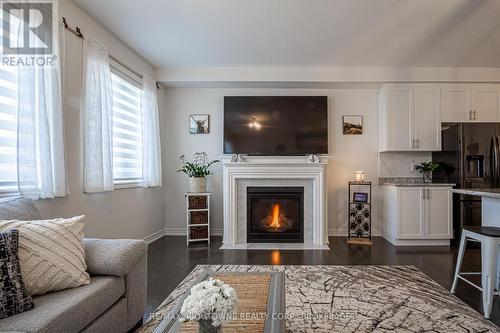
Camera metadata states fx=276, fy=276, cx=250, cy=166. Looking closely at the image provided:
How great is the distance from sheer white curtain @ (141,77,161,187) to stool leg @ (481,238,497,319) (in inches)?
151

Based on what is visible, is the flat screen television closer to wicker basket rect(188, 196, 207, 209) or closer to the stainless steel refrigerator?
wicker basket rect(188, 196, 207, 209)

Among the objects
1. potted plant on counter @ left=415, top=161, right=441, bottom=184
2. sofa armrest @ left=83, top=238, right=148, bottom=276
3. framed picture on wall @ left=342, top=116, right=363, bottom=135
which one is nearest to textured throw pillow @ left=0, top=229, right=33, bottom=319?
sofa armrest @ left=83, top=238, right=148, bottom=276

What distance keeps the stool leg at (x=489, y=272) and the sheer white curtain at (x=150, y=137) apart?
3.84 metres

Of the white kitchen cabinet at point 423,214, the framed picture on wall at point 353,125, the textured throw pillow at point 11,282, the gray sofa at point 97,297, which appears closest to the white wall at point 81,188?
the gray sofa at point 97,297

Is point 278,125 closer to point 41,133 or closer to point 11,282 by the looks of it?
point 41,133

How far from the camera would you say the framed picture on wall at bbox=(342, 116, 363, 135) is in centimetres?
468

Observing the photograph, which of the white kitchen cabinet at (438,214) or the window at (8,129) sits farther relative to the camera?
the white kitchen cabinet at (438,214)

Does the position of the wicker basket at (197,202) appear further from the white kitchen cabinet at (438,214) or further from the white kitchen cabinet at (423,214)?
the white kitchen cabinet at (438,214)

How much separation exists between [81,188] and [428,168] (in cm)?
481

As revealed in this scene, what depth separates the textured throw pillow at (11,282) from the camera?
49.3 inches

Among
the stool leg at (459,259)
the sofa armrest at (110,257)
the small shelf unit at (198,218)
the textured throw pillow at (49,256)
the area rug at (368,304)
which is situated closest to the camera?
the textured throw pillow at (49,256)

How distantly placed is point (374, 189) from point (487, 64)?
249 centimetres

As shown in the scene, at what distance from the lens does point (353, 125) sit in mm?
4684

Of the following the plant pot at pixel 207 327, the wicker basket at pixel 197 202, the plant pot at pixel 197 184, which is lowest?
the plant pot at pixel 207 327
